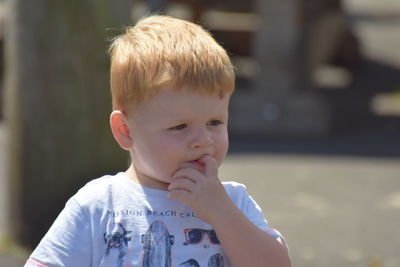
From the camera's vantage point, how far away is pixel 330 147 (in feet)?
26.7

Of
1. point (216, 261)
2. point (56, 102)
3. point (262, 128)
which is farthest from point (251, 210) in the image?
point (262, 128)

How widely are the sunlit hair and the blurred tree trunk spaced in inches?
93.6

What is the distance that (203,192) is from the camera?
2.38 meters

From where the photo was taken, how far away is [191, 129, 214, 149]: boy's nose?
7.86ft

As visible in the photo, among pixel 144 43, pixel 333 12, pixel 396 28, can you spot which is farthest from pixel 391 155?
pixel 396 28

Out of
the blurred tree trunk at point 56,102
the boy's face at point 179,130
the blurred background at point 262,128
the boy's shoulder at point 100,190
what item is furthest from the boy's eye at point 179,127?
the blurred tree trunk at point 56,102

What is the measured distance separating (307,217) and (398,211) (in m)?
0.56

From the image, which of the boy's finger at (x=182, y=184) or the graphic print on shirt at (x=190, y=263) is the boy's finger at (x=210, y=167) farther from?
the graphic print on shirt at (x=190, y=263)

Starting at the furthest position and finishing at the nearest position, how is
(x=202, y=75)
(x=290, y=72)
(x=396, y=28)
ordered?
1. (x=396, y=28)
2. (x=290, y=72)
3. (x=202, y=75)

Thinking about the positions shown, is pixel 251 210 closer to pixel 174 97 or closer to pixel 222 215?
pixel 222 215

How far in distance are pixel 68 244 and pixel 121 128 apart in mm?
314

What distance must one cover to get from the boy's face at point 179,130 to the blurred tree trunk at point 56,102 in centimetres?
245

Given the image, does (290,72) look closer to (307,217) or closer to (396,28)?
(307,217)

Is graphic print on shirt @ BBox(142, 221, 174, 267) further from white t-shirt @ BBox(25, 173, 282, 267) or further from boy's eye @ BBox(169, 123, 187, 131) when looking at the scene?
boy's eye @ BBox(169, 123, 187, 131)
